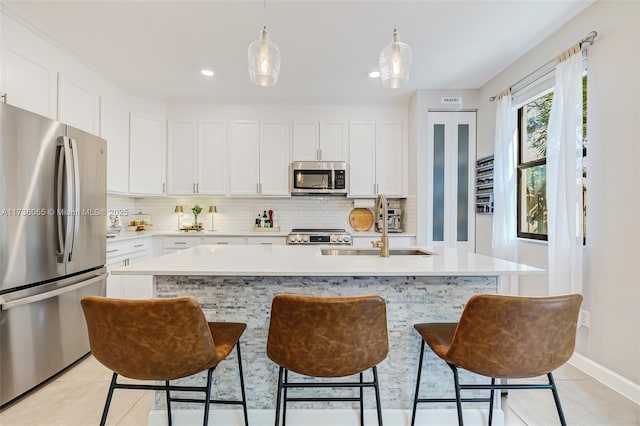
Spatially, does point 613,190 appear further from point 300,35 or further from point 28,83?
point 28,83

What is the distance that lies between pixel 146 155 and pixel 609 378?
4.80 metres

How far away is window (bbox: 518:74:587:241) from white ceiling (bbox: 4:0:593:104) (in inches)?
21.3

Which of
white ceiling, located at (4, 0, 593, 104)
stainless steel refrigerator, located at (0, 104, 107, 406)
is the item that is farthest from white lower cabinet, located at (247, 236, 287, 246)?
white ceiling, located at (4, 0, 593, 104)

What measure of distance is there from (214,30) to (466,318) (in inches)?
105

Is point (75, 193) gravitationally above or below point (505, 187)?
below

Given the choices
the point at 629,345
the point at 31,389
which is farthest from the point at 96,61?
the point at 629,345

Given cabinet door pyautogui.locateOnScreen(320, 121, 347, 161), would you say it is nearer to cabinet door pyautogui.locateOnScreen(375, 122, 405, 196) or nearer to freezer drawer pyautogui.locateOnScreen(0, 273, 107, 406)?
cabinet door pyautogui.locateOnScreen(375, 122, 405, 196)

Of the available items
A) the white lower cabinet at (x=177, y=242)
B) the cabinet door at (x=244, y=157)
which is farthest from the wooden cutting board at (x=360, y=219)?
the white lower cabinet at (x=177, y=242)

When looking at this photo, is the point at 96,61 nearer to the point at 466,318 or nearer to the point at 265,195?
the point at 265,195

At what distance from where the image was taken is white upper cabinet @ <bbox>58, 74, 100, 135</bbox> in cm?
267

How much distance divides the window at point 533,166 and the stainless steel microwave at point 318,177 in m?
1.96

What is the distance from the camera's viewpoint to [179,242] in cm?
378

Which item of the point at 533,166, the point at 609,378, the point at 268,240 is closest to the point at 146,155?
the point at 268,240

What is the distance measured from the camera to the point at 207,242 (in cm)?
378
